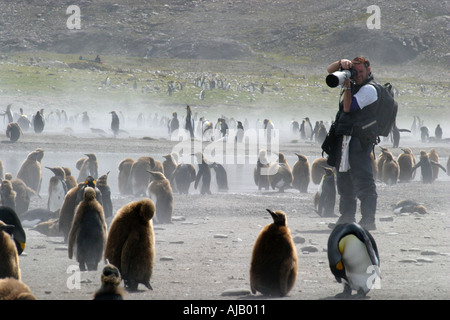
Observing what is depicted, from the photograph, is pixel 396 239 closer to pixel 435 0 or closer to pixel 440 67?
pixel 440 67

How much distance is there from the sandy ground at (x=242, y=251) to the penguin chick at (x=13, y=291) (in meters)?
1.05

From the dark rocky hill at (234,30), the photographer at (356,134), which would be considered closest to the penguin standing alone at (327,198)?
the photographer at (356,134)

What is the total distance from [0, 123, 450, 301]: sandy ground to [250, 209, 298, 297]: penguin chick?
106mm

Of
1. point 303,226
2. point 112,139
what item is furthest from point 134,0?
point 303,226

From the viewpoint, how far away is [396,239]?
720 cm

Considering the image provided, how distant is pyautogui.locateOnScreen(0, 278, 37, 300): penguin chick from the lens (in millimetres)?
3172

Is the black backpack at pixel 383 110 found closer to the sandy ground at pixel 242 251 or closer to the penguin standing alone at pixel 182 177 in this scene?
the sandy ground at pixel 242 251

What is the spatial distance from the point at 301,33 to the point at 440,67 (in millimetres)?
23794

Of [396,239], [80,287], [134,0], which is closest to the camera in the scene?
[80,287]

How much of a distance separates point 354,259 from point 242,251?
2305mm

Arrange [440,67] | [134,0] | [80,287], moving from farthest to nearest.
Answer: [134,0] → [440,67] → [80,287]

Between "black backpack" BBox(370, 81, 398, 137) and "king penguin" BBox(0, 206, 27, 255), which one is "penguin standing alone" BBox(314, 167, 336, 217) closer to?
"black backpack" BBox(370, 81, 398, 137)

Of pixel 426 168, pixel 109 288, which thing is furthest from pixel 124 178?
pixel 109 288

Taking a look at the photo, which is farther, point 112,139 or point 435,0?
point 435,0
